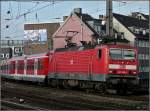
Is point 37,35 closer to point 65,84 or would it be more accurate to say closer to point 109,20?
point 65,84

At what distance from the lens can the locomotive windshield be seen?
86.3 ft

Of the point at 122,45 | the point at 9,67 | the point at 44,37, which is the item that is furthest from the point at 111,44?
the point at 44,37

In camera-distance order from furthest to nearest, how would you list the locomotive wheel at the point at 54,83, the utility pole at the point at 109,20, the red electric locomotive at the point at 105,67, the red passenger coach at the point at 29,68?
the red passenger coach at the point at 29,68, the locomotive wheel at the point at 54,83, the utility pole at the point at 109,20, the red electric locomotive at the point at 105,67

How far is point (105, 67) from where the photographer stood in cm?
2612

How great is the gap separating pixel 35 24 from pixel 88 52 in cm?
6950

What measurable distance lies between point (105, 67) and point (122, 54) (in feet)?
4.42

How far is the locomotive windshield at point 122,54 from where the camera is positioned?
26.3 meters

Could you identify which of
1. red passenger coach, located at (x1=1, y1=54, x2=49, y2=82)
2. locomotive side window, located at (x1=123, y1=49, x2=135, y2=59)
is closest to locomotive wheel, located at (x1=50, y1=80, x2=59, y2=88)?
red passenger coach, located at (x1=1, y1=54, x2=49, y2=82)

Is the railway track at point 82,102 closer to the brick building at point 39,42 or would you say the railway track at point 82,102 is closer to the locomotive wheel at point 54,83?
the locomotive wheel at point 54,83

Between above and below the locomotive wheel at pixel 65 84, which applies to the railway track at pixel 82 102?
above

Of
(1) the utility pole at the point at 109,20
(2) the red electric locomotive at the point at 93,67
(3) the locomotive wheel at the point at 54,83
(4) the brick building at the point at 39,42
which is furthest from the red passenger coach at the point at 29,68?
(4) the brick building at the point at 39,42

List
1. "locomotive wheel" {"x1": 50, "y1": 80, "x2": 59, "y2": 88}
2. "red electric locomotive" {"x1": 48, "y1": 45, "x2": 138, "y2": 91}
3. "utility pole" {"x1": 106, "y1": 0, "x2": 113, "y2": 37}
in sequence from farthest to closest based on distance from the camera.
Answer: "locomotive wheel" {"x1": 50, "y1": 80, "x2": 59, "y2": 88}
"utility pole" {"x1": 106, "y1": 0, "x2": 113, "y2": 37}
"red electric locomotive" {"x1": 48, "y1": 45, "x2": 138, "y2": 91}

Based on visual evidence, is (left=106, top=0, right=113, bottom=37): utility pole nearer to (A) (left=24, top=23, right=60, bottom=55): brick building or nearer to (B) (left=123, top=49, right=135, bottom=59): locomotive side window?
(B) (left=123, top=49, right=135, bottom=59): locomotive side window

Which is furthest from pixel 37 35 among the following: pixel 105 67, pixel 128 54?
pixel 105 67
